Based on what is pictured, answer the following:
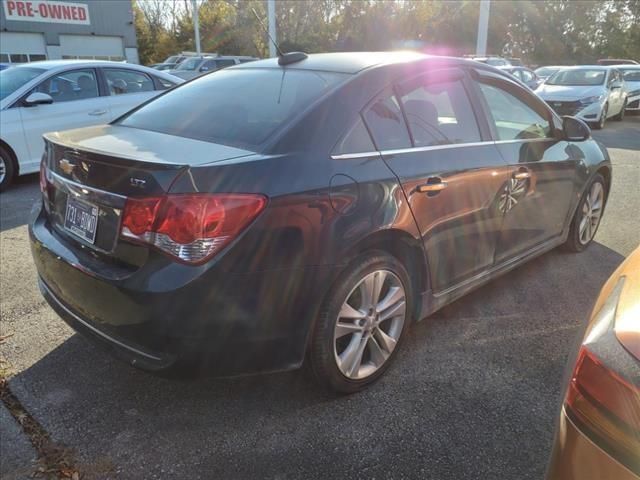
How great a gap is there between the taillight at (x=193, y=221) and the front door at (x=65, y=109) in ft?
17.9

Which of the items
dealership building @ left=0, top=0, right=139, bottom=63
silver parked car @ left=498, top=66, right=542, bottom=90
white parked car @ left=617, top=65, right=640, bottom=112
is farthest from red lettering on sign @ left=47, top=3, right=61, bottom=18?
white parked car @ left=617, top=65, right=640, bottom=112

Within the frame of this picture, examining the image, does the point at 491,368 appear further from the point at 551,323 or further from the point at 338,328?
the point at 338,328

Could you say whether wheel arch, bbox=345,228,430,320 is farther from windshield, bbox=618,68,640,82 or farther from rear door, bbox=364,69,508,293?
windshield, bbox=618,68,640,82

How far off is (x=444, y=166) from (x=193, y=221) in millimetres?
1438

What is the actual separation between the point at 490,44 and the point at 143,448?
167ft

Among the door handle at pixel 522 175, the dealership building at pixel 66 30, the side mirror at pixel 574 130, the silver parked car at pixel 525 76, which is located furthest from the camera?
the dealership building at pixel 66 30

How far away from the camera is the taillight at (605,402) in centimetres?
121

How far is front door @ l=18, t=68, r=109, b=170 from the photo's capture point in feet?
21.5

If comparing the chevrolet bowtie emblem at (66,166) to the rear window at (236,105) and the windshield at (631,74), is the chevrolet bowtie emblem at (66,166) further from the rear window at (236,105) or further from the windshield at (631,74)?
the windshield at (631,74)

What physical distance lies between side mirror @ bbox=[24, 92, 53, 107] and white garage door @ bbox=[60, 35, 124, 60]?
2623 cm

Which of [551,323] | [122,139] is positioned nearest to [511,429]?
[551,323]

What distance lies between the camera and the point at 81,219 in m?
2.35

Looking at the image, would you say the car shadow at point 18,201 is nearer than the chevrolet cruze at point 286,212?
No

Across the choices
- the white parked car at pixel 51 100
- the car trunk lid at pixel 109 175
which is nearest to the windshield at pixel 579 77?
the white parked car at pixel 51 100
